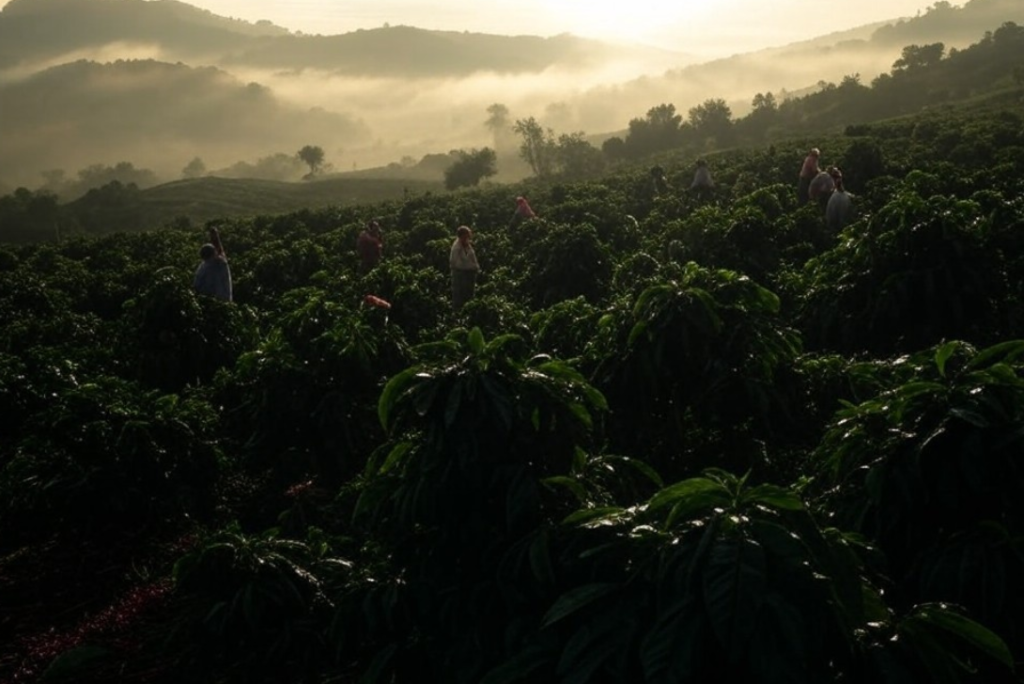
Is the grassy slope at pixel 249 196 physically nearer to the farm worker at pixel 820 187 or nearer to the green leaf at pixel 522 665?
the farm worker at pixel 820 187

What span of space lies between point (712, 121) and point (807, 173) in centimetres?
7365

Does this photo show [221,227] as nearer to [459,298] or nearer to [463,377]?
[459,298]

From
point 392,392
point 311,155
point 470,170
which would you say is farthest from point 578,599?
point 311,155

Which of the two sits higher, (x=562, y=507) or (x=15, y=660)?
(x=562, y=507)

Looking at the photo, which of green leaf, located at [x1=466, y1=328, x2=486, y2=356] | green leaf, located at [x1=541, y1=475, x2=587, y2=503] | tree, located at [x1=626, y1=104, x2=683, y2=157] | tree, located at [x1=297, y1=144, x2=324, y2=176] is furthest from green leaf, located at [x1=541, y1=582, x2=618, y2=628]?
tree, located at [x1=297, y1=144, x2=324, y2=176]

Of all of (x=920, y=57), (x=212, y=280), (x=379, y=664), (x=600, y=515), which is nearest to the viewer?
(x=600, y=515)

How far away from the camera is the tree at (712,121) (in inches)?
3447

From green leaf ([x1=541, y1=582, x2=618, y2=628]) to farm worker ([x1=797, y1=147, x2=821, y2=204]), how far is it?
1761cm

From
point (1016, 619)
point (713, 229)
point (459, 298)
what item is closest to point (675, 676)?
point (1016, 619)

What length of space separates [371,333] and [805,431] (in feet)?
13.3

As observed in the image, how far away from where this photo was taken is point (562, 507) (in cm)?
426

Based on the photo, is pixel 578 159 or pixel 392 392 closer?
pixel 392 392

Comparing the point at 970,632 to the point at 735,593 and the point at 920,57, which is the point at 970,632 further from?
the point at 920,57

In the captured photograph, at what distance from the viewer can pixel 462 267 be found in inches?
606
